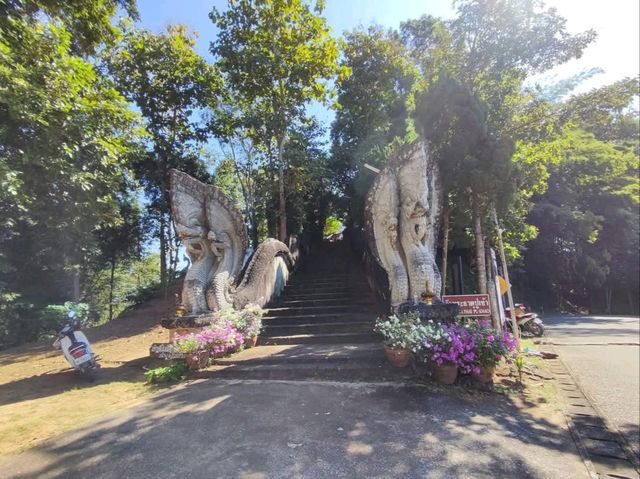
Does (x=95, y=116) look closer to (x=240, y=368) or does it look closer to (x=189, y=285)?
(x=189, y=285)

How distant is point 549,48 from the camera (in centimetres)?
579

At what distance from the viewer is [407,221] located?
5.39 metres

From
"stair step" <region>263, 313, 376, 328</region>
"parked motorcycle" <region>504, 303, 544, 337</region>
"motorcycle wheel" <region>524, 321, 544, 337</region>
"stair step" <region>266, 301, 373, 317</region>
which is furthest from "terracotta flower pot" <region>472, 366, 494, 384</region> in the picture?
"motorcycle wheel" <region>524, 321, 544, 337</region>

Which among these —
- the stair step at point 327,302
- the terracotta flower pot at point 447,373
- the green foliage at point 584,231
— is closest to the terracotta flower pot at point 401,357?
the terracotta flower pot at point 447,373

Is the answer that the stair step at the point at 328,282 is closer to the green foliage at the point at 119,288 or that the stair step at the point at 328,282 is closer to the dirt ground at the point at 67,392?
the dirt ground at the point at 67,392

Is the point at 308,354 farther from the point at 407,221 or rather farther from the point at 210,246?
the point at 210,246

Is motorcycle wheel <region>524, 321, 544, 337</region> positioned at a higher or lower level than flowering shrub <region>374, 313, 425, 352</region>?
lower

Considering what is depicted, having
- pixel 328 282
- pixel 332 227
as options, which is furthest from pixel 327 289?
pixel 332 227

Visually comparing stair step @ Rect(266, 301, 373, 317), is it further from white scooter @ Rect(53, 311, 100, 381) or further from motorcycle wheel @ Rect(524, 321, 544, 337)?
motorcycle wheel @ Rect(524, 321, 544, 337)

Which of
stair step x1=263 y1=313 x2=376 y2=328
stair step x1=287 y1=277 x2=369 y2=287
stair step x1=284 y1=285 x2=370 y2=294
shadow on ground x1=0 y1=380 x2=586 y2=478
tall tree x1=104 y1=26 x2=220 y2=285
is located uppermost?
tall tree x1=104 y1=26 x2=220 y2=285

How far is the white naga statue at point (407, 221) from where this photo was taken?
5.12 metres

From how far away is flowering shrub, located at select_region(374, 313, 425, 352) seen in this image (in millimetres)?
4035

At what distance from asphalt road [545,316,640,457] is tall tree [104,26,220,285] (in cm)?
1225

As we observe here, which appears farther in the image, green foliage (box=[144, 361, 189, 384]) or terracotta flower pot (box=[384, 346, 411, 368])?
green foliage (box=[144, 361, 189, 384])
